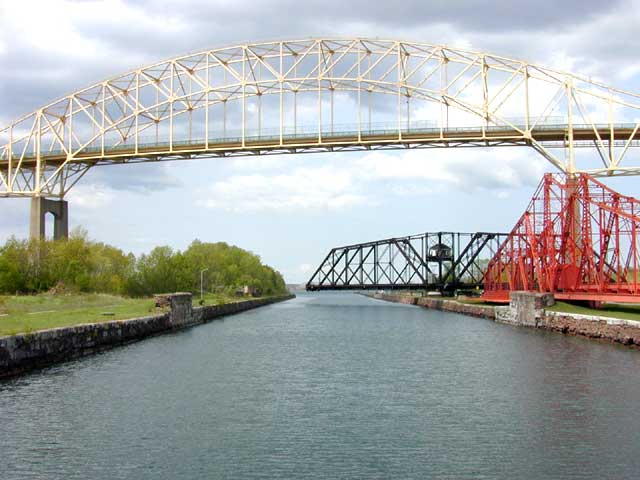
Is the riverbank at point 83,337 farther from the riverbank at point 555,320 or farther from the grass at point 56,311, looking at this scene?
the riverbank at point 555,320

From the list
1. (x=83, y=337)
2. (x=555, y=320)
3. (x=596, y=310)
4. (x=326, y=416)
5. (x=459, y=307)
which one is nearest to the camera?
(x=326, y=416)

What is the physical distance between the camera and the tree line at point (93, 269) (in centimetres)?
7994

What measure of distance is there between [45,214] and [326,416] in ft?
218

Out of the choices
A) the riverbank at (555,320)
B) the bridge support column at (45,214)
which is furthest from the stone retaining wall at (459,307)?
the bridge support column at (45,214)

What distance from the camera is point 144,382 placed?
33656 mm

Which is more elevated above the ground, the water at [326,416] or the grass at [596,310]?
the grass at [596,310]

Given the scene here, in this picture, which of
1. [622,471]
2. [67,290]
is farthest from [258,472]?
[67,290]

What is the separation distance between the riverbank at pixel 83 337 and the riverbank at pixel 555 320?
33.3 m

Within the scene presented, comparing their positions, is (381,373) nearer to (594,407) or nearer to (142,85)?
(594,407)

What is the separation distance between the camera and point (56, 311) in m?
57.3

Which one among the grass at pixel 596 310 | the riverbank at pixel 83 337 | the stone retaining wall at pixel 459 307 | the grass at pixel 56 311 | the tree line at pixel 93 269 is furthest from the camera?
the stone retaining wall at pixel 459 307

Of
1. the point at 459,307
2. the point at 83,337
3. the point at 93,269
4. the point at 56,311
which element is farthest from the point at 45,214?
the point at 459,307

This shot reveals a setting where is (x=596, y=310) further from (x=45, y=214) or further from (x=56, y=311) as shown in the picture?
(x=45, y=214)

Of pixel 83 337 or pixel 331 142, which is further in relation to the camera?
pixel 331 142
